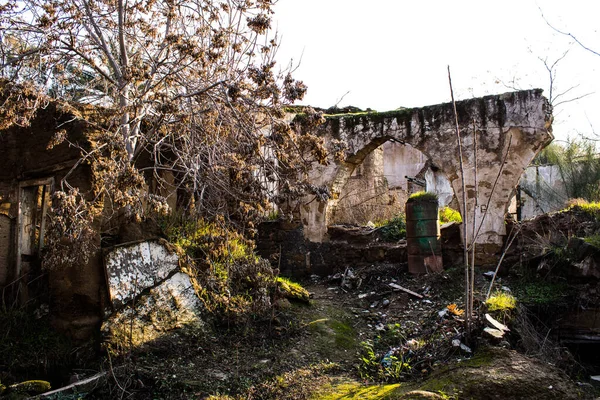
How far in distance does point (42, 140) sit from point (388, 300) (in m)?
5.29

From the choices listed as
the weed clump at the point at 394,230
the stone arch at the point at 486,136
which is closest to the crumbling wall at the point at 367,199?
the weed clump at the point at 394,230

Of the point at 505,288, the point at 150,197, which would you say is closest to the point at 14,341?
the point at 150,197

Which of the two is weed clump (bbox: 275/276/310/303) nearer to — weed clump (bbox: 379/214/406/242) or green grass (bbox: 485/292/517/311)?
green grass (bbox: 485/292/517/311)

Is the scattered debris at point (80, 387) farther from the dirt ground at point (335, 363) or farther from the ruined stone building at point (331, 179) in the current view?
the ruined stone building at point (331, 179)

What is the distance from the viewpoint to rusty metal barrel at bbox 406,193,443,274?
825 centimetres

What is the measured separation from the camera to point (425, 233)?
827 cm

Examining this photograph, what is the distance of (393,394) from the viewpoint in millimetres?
4273

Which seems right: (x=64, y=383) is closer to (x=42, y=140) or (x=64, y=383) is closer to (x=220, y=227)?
(x=220, y=227)

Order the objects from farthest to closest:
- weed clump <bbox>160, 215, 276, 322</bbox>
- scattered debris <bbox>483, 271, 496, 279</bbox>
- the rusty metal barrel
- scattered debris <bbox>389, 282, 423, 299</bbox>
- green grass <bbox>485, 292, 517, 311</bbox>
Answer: the rusty metal barrel < scattered debris <bbox>483, 271, 496, 279</bbox> < scattered debris <bbox>389, 282, 423, 299</bbox> < green grass <bbox>485, 292, 517, 311</bbox> < weed clump <bbox>160, 215, 276, 322</bbox>

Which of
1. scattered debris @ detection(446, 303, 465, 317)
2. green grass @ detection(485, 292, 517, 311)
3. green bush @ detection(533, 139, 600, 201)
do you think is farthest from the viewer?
green bush @ detection(533, 139, 600, 201)

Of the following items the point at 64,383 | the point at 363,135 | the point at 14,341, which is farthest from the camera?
the point at 363,135

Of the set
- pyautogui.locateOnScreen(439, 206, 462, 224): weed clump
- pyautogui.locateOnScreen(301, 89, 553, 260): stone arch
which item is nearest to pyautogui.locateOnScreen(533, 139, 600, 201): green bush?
pyautogui.locateOnScreen(439, 206, 462, 224): weed clump

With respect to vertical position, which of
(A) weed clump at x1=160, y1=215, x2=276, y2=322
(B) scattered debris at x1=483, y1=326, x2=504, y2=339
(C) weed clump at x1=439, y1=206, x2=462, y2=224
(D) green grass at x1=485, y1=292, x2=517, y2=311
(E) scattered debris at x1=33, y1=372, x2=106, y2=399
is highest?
(C) weed clump at x1=439, y1=206, x2=462, y2=224

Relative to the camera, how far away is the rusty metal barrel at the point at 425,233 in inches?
325
